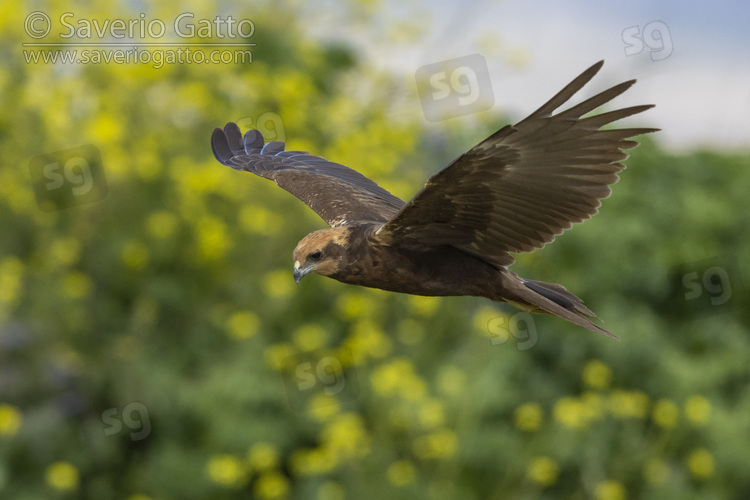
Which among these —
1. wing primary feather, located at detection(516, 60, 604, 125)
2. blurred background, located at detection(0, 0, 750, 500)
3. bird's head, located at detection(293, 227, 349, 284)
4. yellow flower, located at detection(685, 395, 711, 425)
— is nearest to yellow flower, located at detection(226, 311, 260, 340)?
blurred background, located at detection(0, 0, 750, 500)

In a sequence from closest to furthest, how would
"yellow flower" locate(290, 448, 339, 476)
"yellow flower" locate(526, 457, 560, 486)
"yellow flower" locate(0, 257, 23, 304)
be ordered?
"yellow flower" locate(290, 448, 339, 476)
"yellow flower" locate(526, 457, 560, 486)
"yellow flower" locate(0, 257, 23, 304)

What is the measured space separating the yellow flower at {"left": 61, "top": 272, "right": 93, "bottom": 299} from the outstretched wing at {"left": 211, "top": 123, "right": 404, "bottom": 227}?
1777 mm

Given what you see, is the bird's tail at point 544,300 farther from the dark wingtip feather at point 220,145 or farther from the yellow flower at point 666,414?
the yellow flower at point 666,414

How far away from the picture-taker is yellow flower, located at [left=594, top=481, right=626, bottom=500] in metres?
4.76

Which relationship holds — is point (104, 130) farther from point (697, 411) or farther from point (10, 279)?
point (697, 411)

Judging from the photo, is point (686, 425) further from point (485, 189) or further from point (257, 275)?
point (485, 189)

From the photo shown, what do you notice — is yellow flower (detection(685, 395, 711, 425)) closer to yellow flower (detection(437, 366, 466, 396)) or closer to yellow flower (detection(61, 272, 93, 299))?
yellow flower (detection(437, 366, 466, 396))

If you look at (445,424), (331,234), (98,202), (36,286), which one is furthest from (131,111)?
(331,234)

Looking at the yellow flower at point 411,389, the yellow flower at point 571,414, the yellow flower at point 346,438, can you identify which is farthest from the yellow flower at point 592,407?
the yellow flower at point 346,438

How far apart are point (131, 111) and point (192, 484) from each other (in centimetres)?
219

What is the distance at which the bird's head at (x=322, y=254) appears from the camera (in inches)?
89.0

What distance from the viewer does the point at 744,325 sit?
6668mm

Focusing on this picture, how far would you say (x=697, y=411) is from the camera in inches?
201

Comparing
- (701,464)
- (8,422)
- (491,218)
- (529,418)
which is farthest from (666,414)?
(8,422)
